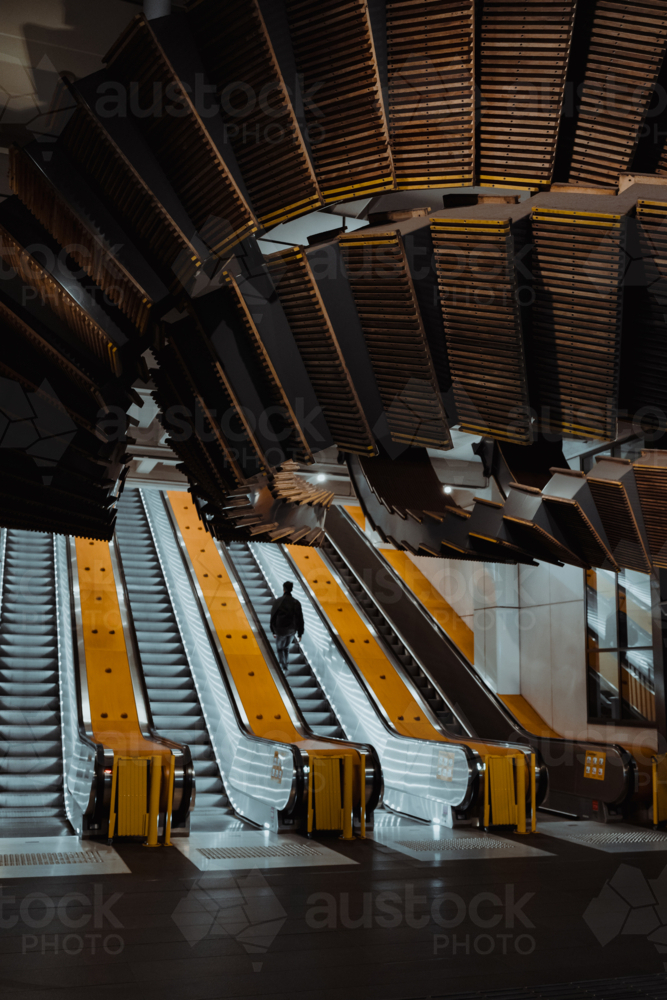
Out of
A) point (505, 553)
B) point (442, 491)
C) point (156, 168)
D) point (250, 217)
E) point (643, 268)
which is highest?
point (156, 168)

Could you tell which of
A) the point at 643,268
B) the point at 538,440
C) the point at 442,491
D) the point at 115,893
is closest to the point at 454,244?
the point at 643,268

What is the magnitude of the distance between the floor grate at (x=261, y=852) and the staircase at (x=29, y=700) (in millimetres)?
1692

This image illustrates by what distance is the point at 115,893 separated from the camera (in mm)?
5789

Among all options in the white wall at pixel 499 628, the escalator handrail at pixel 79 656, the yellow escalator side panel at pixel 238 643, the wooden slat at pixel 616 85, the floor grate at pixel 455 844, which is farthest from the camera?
the white wall at pixel 499 628

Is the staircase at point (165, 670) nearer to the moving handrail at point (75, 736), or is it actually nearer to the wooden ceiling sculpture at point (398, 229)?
the moving handrail at point (75, 736)

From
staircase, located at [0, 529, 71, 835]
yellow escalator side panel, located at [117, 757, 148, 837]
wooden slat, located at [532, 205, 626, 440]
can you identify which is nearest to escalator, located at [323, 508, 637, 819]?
yellow escalator side panel, located at [117, 757, 148, 837]

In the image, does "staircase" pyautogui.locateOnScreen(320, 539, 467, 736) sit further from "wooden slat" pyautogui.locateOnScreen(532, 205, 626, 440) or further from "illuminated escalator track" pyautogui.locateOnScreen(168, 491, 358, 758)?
"wooden slat" pyautogui.locateOnScreen(532, 205, 626, 440)

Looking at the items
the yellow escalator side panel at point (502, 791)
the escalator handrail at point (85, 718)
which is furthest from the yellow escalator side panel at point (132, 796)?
the yellow escalator side panel at point (502, 791)

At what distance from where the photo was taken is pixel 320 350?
2.07 meters

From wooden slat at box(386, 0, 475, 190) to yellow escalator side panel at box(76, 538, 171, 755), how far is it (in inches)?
279

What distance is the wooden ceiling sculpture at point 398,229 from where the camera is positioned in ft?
5.59

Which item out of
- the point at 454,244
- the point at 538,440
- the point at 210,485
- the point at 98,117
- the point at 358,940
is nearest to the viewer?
the point at 454,244

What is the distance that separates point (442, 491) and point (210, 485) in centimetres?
120

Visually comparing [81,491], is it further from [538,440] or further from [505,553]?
A: [538,440]
